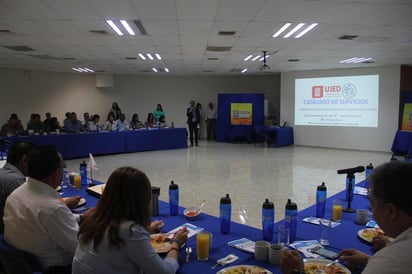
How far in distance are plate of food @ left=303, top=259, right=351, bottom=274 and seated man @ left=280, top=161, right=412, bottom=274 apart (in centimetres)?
42

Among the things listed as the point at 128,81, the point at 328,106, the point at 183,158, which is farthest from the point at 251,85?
the point at 183,158

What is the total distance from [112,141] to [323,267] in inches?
351

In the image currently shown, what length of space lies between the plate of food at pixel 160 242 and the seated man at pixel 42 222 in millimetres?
428

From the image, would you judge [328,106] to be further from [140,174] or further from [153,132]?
[140,174]

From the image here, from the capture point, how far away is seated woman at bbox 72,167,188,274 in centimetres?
140

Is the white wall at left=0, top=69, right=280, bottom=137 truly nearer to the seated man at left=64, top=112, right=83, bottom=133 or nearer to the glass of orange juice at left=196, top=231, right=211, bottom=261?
the seated man at left=64, top=112, right=83, bottom=133

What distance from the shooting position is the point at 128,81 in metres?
14.6

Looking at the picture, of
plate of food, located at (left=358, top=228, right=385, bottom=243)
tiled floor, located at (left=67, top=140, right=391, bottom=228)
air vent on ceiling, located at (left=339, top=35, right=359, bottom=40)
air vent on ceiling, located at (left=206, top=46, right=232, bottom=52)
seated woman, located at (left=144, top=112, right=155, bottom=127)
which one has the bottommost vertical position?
tiled floor, located at (left=67, top=140, right=391, bottom=228)

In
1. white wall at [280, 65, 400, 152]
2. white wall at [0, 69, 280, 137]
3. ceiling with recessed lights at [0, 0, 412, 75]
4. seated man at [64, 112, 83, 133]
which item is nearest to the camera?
ceiling with recessed lights at [0, 0, 412, 75]

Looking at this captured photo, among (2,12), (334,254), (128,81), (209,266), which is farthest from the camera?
(128,81)

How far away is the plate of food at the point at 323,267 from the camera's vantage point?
5.14 feet

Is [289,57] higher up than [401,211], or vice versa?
[289,57]

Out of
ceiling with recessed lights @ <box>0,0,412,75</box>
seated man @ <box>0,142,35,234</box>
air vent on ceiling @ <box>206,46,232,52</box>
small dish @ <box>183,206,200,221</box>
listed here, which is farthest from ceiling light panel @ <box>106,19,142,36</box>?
small dish @ <box>183,206,200,221</box>

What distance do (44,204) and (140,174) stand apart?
2.01 ft
